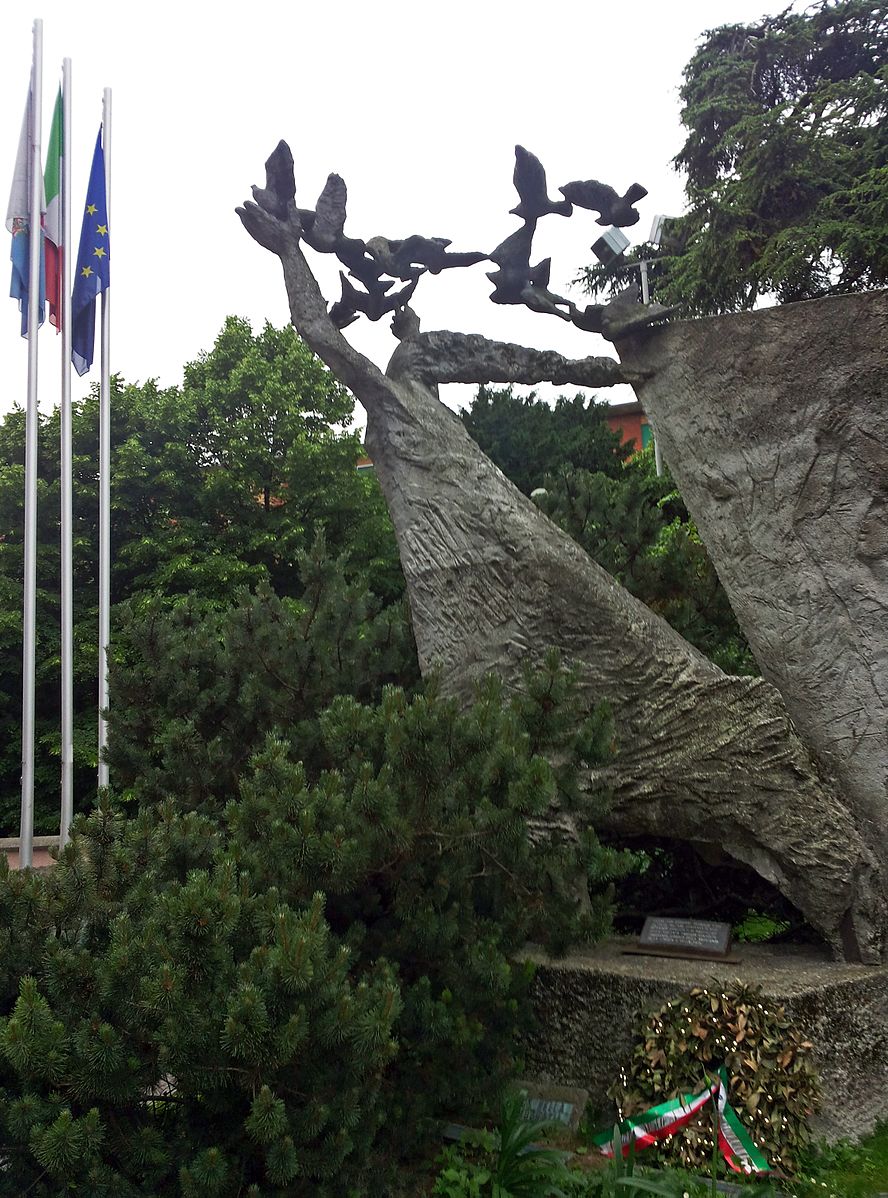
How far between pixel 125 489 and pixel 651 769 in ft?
44.4

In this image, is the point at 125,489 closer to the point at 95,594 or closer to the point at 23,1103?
the point at 95,594

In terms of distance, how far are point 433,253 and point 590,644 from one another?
8.94ft

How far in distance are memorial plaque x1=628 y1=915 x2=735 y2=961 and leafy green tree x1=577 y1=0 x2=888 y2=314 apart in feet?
37.3

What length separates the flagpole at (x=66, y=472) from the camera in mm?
9977

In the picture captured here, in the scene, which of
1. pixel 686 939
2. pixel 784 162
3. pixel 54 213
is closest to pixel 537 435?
pixel 784 162

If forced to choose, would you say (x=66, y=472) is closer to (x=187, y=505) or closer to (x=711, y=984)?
(x=187, y=505)

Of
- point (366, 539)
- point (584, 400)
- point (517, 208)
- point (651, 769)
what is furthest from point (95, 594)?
point (651, 769)

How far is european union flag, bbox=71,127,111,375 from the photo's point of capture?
1098cm

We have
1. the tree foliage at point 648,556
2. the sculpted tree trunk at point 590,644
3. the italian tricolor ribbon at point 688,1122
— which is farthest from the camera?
the tree foliage at point 648,556

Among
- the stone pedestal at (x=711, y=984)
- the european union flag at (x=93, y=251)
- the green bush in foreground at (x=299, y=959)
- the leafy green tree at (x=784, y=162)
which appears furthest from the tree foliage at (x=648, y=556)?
the leafy green tree at (x=784, y=162)

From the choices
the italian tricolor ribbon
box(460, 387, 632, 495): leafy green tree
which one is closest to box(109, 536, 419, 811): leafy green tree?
the italian tricolor ribbon

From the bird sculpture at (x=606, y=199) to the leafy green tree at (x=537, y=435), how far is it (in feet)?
40.9

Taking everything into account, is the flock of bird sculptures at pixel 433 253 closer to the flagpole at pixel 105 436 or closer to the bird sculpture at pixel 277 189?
the bird sculpture at pixel 277 189

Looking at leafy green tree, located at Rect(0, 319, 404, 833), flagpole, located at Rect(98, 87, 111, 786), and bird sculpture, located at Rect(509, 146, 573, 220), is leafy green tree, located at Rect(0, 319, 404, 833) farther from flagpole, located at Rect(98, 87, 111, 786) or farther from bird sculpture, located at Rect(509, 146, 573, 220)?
bird sculpture, located at Rect(509, 146, 573, 220)
